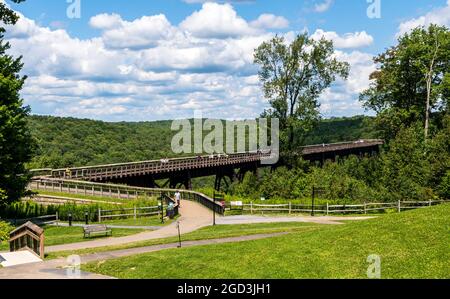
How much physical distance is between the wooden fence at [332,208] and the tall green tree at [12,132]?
1550cm

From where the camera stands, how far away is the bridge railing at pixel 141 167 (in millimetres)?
51594

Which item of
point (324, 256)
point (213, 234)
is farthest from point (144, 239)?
point (324, 256)

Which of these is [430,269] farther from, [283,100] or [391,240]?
[283,100]

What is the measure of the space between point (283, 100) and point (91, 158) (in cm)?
5929

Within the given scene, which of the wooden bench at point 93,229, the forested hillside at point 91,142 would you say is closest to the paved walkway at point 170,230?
the wooden bench at point 93,229

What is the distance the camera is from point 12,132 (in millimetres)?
30406

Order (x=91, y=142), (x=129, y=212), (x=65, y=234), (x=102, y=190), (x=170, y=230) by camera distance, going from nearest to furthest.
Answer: (x=170, y=230), (x=65, y=234), (x=129, y=212), (x=102, y=190), (x=91, y=142)

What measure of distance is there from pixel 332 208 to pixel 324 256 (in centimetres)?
2108

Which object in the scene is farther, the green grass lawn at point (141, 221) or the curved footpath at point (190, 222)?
the green grass lawn at point (141, 221)

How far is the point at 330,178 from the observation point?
149 feet

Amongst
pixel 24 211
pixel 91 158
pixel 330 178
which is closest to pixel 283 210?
pixel 330 178

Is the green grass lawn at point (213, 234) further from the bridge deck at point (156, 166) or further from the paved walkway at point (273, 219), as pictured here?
the bridge deck at point (156, 166)

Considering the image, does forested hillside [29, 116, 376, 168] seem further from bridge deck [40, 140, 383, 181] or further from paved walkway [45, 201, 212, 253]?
paved walkway [45, 201, 212, 253]

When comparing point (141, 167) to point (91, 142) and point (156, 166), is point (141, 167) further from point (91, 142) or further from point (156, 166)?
point (91, 142)
